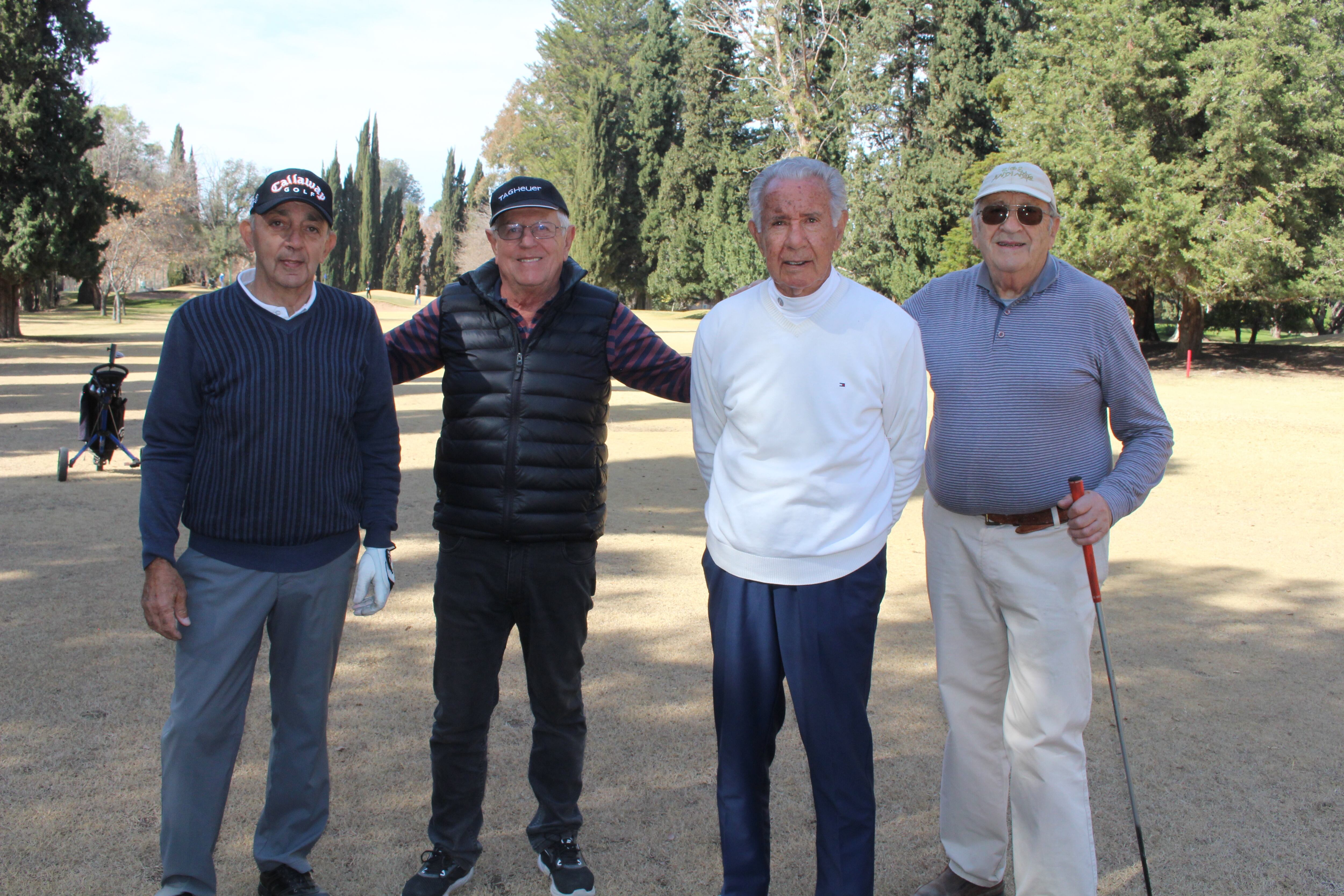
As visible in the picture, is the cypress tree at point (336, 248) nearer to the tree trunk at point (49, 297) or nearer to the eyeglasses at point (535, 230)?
the tree trunk at point (49, 297)

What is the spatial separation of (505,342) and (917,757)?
2.40 metres

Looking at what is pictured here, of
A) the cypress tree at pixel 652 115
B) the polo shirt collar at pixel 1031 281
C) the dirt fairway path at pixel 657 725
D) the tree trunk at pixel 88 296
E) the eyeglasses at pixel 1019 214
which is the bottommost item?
the dirt fairway path at pixel 657 725

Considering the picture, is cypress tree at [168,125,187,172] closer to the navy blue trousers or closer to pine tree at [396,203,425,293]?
pine tree at [396,203,425,293]

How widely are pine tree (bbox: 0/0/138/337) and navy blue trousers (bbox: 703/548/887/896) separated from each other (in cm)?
2793

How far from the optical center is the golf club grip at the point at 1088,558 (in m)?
2.83

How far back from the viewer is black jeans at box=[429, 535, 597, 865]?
309 cm

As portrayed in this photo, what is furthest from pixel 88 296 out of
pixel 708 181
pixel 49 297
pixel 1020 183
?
pixel 1020 183

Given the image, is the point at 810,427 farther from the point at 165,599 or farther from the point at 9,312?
the point at 9,312

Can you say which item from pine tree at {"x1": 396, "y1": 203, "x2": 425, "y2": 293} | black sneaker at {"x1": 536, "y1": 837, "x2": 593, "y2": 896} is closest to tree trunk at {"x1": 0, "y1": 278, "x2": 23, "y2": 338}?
black sneaker at {"x1": 536, "y1": 837, "x2": 593, "y2": 896}

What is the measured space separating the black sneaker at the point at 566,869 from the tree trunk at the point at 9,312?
1180 inches

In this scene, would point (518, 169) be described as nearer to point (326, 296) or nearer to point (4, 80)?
point (4, 80)

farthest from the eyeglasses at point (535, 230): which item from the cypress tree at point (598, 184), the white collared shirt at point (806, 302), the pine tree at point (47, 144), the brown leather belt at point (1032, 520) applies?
the cypress tree at point (598, 184)

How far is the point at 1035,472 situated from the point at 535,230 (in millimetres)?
1618

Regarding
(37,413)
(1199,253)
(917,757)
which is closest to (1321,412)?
(1199,253)
